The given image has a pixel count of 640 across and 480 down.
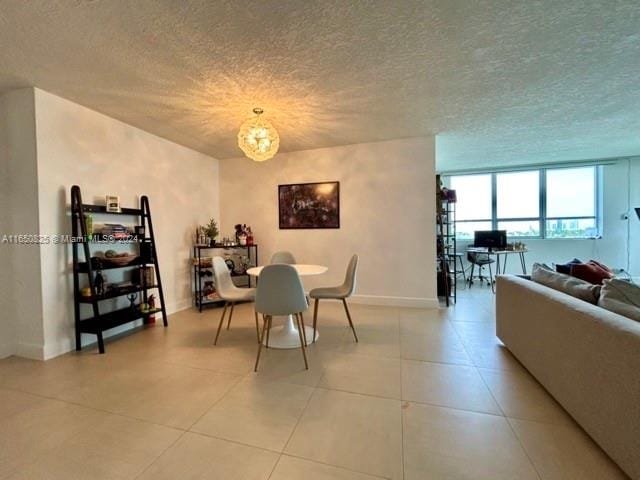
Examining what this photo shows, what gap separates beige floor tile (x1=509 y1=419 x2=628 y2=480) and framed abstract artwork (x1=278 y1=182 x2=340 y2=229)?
309 cm

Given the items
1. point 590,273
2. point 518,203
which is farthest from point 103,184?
point 518,203

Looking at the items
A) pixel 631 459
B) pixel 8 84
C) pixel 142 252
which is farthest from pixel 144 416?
pixel 8 84

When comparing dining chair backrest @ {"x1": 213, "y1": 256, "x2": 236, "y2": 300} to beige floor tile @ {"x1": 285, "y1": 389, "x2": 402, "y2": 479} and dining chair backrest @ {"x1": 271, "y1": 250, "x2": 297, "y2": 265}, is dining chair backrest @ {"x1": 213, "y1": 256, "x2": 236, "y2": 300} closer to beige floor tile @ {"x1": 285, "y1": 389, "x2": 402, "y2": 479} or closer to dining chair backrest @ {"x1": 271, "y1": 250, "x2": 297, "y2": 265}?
dining chair backrest @ {"x1": 271, "y1": 250, "x2": 297, "y2": 265}

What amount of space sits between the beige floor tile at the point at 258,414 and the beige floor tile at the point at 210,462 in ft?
0.19

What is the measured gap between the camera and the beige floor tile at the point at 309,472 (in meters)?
1.18

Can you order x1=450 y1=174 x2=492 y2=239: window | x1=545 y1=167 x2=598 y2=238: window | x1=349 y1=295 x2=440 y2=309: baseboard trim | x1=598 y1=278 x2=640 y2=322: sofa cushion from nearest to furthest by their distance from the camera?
x1=598 y1=278 x2=640 y2=322: sofa cushion < x1=349 y1=295 x2=440 y2=309: baseboard trim < x1=545 y1=167 x2=598 y2=238: window < x1=450 y1=174 x2=492 y2=239: window

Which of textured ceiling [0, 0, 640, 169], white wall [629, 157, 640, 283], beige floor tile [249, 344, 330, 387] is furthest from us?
white wall [629, 157, 640, 283]

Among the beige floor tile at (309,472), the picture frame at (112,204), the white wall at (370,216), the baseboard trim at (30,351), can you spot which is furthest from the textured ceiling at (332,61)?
the beige floor tile at (309,472)

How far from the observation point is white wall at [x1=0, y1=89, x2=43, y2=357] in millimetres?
2369

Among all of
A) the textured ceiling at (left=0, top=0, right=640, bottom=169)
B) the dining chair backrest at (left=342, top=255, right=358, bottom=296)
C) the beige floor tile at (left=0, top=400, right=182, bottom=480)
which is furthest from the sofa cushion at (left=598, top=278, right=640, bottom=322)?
the beige floor tile at (left=0, top=400, right=182, bottom=480)

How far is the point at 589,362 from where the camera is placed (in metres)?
1.36

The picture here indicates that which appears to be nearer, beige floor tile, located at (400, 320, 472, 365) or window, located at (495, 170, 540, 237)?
beige floor tile, located at (400, 320, 472, 365)

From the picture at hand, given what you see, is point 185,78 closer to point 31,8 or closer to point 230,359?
point 31,8

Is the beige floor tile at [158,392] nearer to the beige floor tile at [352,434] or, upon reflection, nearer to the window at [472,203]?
the beige floor tile at [352,434]
